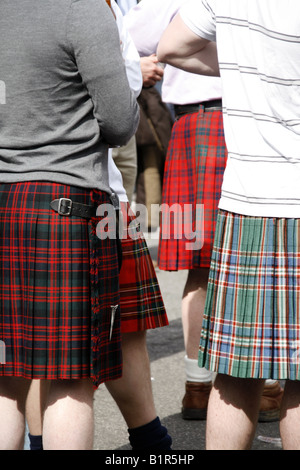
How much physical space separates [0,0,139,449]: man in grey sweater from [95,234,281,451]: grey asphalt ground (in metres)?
0.96

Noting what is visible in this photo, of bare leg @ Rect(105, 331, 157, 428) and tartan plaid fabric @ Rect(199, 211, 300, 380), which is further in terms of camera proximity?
bare leg @ Rect(105, 331, 157, 428)

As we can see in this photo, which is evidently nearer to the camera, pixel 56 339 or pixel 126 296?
pixel 56 339

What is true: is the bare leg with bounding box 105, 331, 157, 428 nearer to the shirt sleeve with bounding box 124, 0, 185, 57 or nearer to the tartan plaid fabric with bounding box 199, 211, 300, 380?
the tartan plaid fabric with bounding box 199, 211, 300, 380

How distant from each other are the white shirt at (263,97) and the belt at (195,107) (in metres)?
1.27

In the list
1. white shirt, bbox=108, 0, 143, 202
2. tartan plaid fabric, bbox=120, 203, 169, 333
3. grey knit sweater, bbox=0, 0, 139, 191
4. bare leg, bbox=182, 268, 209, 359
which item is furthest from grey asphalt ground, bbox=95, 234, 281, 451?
grey knit sweater, bbox=0, 0, 139, 191

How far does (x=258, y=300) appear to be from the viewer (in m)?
2.19

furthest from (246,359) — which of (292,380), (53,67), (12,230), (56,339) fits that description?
(53,67)

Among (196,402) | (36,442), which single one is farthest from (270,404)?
(36,442)

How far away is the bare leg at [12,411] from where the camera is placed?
2.22m

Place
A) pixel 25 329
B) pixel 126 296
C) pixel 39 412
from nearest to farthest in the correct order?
pixel 25 329 < pixel 126 296 < pixel 39 412

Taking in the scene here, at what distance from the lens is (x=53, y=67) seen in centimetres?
208

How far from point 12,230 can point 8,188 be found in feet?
0.36

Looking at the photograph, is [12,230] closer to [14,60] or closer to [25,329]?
[25,329]

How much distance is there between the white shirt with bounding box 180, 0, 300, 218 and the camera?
6.95 ft
